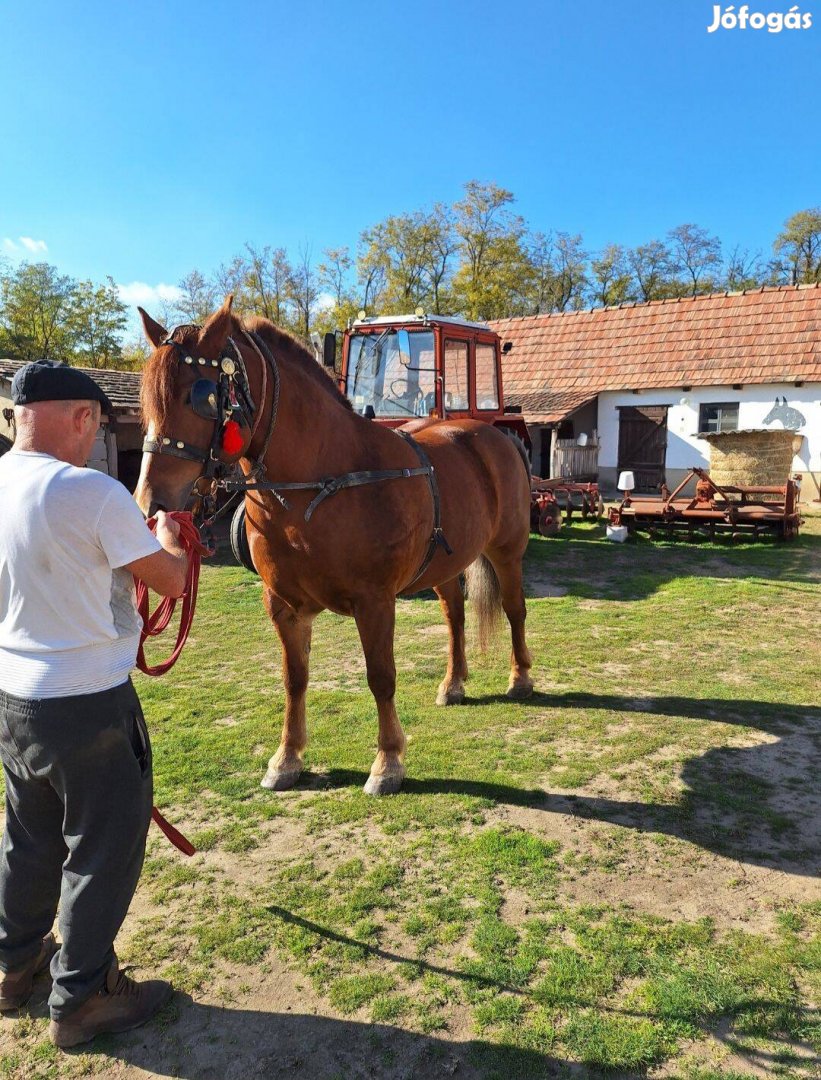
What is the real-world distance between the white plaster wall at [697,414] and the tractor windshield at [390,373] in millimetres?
8408

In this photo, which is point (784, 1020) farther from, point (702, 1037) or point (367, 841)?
point (367, 841)

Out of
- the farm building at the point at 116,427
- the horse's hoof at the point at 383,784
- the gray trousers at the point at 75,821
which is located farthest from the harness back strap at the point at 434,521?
the farm building at the point at 116,427

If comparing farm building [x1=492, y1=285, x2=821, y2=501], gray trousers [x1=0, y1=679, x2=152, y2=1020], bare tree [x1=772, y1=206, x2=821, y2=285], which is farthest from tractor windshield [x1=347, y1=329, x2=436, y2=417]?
bare tree [x1=772, y1=206, x2=821, y2=285]

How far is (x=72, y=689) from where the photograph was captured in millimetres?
1748

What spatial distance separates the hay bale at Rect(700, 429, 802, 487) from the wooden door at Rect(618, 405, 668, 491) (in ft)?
18.5

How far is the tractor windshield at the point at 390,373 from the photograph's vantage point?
311 inches

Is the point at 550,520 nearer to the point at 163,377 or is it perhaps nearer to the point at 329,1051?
the point at 163,377

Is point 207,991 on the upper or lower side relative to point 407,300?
lower

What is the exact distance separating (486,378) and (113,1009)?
26.8ft

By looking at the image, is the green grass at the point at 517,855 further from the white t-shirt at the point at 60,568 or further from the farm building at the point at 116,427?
the farm building at the point at 116,427

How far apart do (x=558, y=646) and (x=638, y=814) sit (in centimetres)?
246

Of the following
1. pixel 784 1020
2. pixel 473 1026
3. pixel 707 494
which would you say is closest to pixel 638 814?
pixel 784 1020

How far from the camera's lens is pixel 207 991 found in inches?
82.7

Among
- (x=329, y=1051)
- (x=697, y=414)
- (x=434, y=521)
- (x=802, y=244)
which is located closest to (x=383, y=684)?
(x=434, y=521)
